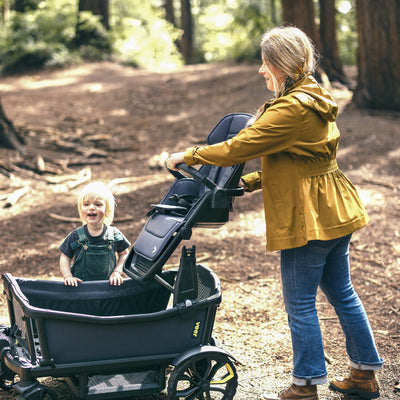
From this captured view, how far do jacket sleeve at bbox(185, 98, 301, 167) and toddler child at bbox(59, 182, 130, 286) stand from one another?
1.13m

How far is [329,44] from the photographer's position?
1348 centimetres

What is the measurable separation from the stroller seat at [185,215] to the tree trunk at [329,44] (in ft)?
32.3

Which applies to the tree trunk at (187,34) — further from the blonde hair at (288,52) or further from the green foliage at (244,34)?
the blonde hair at (288,52)

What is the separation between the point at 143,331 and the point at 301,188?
3.95 feet

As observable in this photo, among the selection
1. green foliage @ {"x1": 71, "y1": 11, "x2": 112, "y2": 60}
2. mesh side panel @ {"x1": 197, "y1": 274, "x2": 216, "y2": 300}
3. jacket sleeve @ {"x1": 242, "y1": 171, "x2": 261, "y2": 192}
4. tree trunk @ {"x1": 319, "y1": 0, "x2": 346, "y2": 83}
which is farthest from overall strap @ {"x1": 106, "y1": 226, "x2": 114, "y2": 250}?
green foliage @ {"x1": 71, "y1": 11, "x2": 112, "y2": 60}

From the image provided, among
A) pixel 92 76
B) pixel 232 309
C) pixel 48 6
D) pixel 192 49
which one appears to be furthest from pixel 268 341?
pixel 192 49

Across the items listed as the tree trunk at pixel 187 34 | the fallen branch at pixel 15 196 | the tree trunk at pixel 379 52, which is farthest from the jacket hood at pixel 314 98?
the tree trunk at pixel 187 34

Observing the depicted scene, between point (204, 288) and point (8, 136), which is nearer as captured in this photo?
point (204, 288)

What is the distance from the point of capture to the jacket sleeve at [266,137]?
3.16 m

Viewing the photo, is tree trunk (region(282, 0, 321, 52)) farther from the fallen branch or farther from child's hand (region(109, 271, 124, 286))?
child's hand (region(109, 271, 124, 286))

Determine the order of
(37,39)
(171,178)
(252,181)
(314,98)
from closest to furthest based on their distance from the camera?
1. (314,98)
2. (252,181)
3. (171,178)
4. (37,39)

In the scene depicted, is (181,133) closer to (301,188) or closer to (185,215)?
(185,215)

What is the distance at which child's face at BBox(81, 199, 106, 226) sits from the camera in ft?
13.2

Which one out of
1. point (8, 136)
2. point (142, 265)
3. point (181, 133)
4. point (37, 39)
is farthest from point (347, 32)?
point (142, 265)
